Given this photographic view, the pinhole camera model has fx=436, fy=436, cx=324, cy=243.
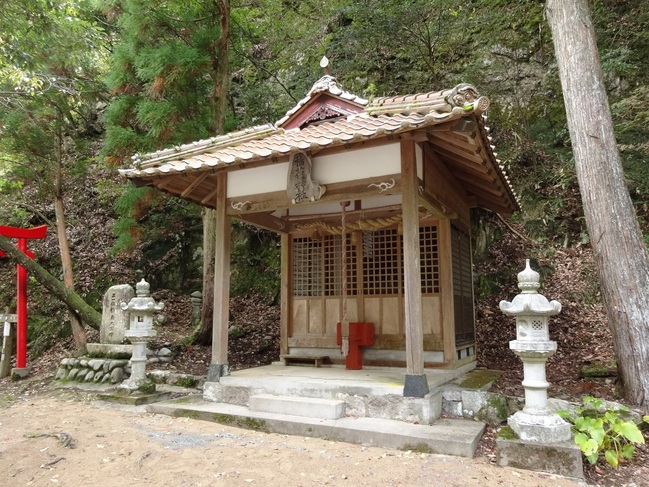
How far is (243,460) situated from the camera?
430 centimetres

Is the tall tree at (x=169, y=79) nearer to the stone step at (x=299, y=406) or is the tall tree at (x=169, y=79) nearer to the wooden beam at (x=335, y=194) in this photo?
the wooden beam at (x=335, y=194)

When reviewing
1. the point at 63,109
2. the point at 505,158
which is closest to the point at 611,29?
the point at 505,158

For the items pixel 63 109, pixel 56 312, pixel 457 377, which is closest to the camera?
pixel 457 377

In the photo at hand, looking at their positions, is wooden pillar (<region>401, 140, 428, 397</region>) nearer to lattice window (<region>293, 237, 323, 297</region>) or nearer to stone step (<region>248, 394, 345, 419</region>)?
stone step (<region>248, 394, 345, 419</region>)

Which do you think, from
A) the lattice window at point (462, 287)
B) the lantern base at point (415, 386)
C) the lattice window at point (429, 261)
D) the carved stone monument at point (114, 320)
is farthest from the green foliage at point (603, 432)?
the carved stone monument at point (114, 320)

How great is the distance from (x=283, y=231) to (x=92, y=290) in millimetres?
7909

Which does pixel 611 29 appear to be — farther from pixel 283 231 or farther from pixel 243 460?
pixel 243 460

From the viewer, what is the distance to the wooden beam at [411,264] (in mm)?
5238

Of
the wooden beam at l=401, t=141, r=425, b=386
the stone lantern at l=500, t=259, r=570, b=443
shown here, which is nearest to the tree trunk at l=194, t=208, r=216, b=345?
the wooden beam at l=401, t=141, r=425, b=386

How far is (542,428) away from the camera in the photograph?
4227 mm

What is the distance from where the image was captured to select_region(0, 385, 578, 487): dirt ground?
387cm

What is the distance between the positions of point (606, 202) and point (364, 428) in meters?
4.18

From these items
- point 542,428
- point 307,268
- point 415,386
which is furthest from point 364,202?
point 542,428

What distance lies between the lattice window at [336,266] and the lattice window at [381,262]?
0.25 meters
